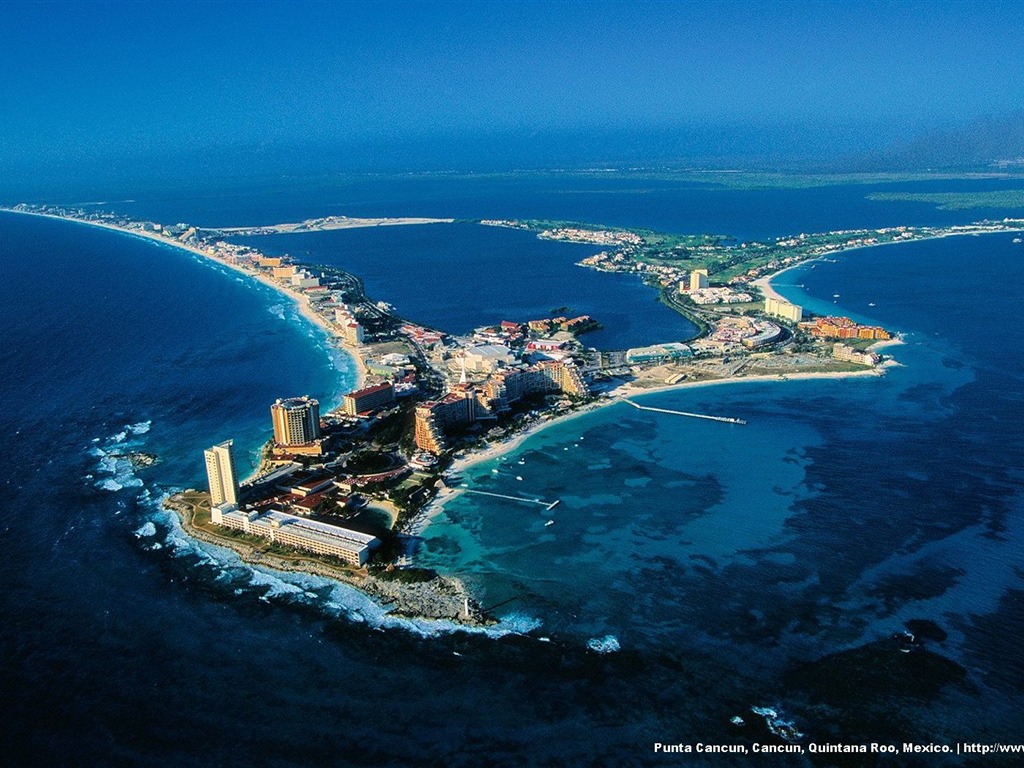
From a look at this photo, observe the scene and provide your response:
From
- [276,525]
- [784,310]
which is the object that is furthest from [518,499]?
[784,310]

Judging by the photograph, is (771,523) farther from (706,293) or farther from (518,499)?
(706,293)

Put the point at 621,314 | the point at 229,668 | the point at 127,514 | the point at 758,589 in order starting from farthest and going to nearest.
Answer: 1. the point at 621,314
2. the point at 127,514
3. the point at 758,589
4. the point at 229,668

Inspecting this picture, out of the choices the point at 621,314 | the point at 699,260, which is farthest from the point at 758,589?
the point at 699,260

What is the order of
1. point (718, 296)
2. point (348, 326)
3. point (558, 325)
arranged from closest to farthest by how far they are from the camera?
point (348, 326)
point (558, 325)
point (718, 296)

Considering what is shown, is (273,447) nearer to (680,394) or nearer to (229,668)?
(229,668)

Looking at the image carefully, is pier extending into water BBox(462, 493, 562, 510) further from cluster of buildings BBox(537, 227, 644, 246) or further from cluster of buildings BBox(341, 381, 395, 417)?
cluster of buildings BBox(537, 227, 644, 246)
